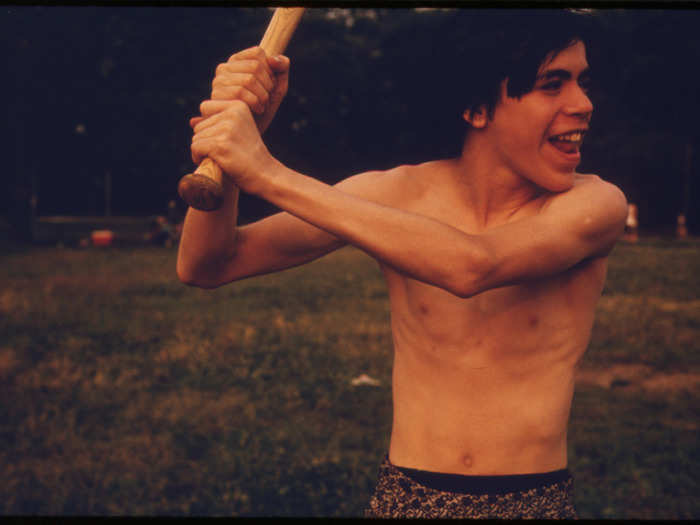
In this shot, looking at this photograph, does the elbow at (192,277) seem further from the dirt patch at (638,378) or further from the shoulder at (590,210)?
the dirt patch at (638,378)

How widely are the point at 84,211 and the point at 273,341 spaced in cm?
3251

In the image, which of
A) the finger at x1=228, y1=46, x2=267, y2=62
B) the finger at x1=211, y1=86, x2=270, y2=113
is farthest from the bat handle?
the finger at x1=228, y1=46, x2=267, y2=62

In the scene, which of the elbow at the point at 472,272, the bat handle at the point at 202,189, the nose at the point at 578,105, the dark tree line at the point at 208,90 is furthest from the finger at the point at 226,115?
the dark tree line at the point at 208,90

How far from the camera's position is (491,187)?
221 cm

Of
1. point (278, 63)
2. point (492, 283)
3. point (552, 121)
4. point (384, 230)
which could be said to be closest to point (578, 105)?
point (552, 121)

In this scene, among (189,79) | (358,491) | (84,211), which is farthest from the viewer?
(84,211)

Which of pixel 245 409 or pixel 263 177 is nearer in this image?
pixel 263 177

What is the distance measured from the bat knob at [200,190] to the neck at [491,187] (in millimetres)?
817

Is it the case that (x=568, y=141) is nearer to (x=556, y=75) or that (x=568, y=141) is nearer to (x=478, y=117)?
(x=556, y=75)

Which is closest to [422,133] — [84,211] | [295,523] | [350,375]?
[295,523]

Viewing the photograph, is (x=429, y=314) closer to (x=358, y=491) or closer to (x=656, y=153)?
(x=358, y=491)

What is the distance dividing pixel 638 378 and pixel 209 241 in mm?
5786

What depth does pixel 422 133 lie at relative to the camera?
8.11ft

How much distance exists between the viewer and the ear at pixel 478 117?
219 centimetres
